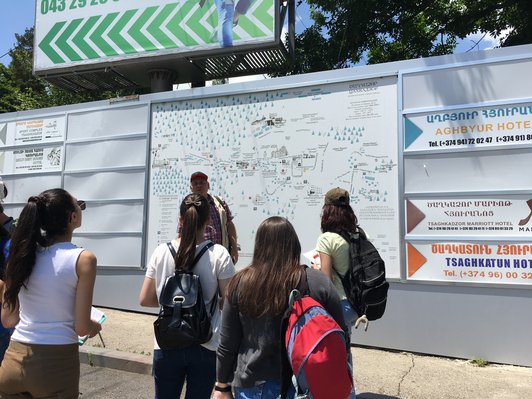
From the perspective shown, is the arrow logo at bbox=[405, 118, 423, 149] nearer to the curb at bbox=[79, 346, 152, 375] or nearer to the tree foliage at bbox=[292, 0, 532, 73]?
the curb at bbox=[79, 346, 152, 375]

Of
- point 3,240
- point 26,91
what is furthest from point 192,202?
point 26,91

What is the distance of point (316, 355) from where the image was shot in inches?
76.8

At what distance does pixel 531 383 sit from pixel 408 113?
10.4ft

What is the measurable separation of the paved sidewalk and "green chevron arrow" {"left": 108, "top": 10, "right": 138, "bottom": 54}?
18.6ft

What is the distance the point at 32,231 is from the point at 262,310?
1.30 m

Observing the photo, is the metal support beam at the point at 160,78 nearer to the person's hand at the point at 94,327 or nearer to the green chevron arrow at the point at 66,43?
the green chevron arrow at the point at 66,43

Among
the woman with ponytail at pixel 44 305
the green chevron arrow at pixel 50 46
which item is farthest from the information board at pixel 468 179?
the green chevron arrow at pixel 50 46

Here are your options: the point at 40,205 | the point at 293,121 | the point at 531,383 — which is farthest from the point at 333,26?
the point at 40,205

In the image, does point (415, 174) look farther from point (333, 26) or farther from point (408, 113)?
point (333, 26)

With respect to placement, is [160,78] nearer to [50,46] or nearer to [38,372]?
[50,46]

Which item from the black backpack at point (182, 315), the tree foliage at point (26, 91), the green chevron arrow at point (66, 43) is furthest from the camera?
the tree foliage at point (26, 91)

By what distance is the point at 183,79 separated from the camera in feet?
34.1

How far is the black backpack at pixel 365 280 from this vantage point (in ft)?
10.8

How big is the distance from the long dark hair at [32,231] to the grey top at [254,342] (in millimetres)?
1039
